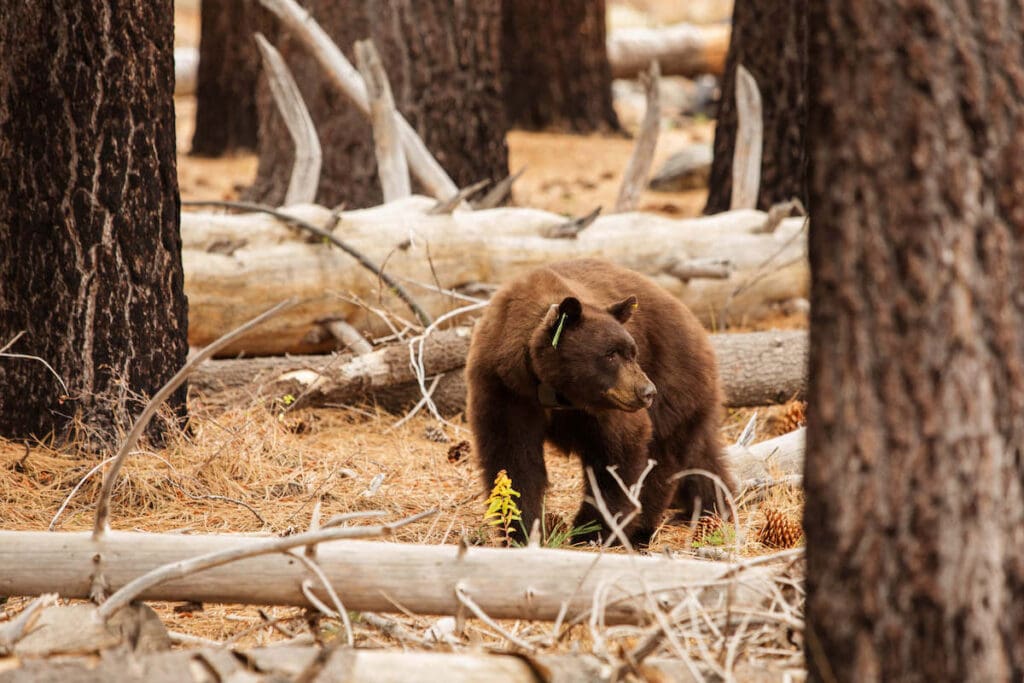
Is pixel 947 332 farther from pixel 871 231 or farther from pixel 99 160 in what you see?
pixel 99 160

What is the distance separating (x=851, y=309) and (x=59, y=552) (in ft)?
7.18

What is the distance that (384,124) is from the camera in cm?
810

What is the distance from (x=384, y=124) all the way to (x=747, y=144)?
9.42ft

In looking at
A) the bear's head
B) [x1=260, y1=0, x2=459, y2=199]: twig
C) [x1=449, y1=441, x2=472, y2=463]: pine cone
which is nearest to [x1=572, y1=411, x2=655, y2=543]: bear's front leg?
the bear's head

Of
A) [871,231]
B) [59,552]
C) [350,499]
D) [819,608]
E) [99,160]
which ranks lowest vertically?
[350,499]

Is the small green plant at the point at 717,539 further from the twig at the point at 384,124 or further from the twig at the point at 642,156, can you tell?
the twig at the point at 642,156

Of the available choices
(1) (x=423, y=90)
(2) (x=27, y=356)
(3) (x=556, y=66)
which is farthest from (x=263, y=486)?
(3) (x=556, y=66)

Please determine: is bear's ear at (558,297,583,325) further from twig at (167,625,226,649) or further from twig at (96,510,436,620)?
twig at (167,625,226,649)

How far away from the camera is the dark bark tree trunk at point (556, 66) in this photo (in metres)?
13.7

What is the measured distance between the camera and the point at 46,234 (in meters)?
5.03

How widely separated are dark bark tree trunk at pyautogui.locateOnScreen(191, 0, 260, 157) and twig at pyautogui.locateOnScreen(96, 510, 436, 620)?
12206mm

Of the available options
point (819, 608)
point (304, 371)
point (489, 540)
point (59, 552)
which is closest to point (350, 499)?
point (489, 540)

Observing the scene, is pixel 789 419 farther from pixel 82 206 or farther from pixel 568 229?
pixel 82 206

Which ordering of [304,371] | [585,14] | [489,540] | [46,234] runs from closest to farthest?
[489,540]
[46,234]
[304,371]
[585,14]
